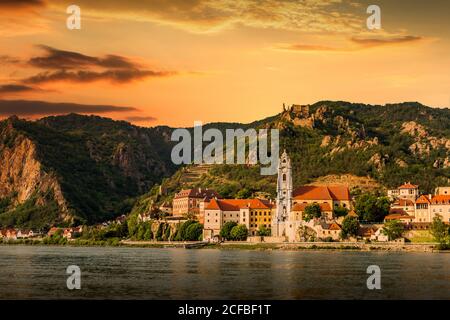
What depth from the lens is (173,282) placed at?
63312 millimetres

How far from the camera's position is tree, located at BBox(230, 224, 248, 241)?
146 metres

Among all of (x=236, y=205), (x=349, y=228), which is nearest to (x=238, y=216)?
(x=236, y=205)

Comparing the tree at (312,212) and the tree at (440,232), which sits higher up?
the tree at (312,212)

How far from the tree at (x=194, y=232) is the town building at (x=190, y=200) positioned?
18603 mm

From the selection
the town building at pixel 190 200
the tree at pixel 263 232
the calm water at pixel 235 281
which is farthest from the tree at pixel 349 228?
the town building at pixel 190 200

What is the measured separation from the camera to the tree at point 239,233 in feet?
480

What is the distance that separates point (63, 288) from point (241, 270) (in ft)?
70.0

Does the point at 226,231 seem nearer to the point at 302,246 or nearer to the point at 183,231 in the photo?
the point at 183,231

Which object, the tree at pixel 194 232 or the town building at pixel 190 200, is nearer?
the tree at pixel 194 232

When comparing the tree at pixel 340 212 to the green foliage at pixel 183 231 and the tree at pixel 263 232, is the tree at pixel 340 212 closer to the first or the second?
the tree at pixel 263 232

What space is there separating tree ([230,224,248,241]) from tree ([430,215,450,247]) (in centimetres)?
3599

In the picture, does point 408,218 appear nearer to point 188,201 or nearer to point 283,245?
point 283,245

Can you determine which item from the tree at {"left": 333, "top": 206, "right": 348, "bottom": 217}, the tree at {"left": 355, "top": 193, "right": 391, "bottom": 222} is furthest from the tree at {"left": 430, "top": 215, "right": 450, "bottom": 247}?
the tree at {"left": 333, "top": 206, "right": 348, "bottom": 217}
